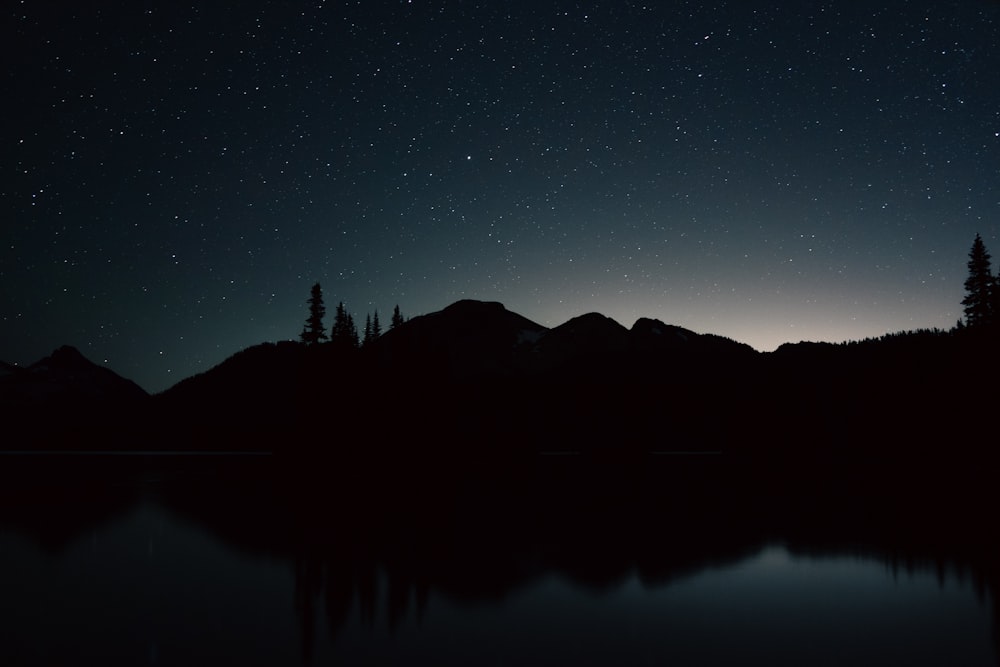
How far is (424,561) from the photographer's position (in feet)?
64.6

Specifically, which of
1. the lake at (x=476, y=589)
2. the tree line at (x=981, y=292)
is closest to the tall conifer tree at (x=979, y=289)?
the tree line at (x=981, y=292)

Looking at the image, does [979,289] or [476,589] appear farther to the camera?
[979,289]

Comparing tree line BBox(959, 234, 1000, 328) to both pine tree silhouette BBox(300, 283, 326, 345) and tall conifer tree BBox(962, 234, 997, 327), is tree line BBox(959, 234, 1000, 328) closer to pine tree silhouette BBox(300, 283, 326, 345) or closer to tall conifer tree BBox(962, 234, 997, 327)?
tall conifer tree BBox(962, 234, 997, 327)

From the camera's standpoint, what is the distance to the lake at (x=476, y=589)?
1179 centimetres

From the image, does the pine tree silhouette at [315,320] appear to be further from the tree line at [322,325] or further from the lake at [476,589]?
the lake at [476,589]

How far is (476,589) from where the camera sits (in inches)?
651

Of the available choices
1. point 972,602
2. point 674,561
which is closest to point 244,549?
point 674,561

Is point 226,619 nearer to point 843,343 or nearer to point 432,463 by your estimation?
point 432,463

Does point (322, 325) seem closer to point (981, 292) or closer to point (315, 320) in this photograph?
point (315, 320)

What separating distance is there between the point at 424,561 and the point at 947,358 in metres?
93.7

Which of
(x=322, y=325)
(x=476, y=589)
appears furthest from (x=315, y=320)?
(x=476, y=589)

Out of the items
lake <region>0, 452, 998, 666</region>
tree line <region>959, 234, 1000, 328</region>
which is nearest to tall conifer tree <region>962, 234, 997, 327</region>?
tree line <region>959, 234, 1000, 328</region>

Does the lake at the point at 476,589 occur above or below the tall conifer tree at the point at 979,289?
below

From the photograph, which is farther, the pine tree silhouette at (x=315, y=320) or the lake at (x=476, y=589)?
the pine tree silhouette at (x=315, y=320)
